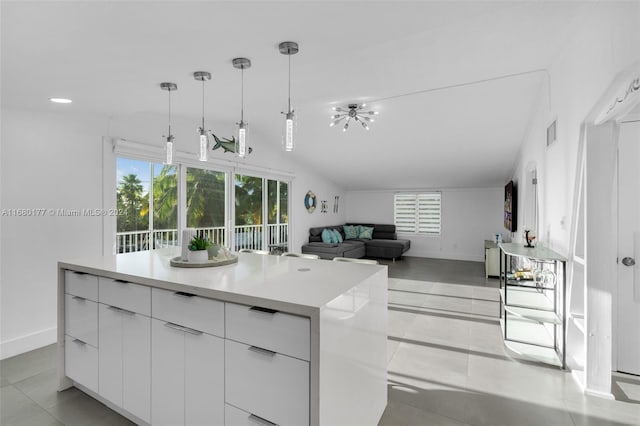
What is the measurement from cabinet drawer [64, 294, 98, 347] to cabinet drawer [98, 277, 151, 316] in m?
0.16

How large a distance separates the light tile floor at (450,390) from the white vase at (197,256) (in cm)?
105

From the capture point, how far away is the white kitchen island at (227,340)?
134 cm

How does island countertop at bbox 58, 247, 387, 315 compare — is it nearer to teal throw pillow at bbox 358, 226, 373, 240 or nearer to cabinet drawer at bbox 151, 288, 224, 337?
cabinet drawer at bbox 151, 288, 224, 337

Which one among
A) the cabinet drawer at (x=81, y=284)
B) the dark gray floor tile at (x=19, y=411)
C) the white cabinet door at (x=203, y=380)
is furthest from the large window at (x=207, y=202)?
the white cabinet door at (x=203, y=380)

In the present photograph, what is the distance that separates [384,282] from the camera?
202cm

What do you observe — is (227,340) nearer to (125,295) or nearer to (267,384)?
(267,384)

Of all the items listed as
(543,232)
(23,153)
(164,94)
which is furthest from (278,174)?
(543,232)

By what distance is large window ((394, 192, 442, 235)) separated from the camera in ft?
28.5

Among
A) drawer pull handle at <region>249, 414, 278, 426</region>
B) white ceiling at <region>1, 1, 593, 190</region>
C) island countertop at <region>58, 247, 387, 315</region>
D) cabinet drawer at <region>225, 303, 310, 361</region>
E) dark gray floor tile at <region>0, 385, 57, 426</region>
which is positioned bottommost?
dark gray floor tile at <region>0, 385, 57, 426</region>

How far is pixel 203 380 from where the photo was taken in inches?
62.7

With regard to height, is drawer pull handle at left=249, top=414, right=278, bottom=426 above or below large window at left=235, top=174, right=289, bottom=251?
below

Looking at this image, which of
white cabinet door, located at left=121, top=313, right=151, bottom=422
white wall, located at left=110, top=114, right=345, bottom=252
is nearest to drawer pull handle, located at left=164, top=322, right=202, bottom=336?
white cabinet door, located at left=121, top=313, right=151, bottom=422

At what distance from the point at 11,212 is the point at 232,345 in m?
2.84

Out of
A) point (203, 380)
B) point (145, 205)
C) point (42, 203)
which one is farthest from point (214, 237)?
point (203, 380)
